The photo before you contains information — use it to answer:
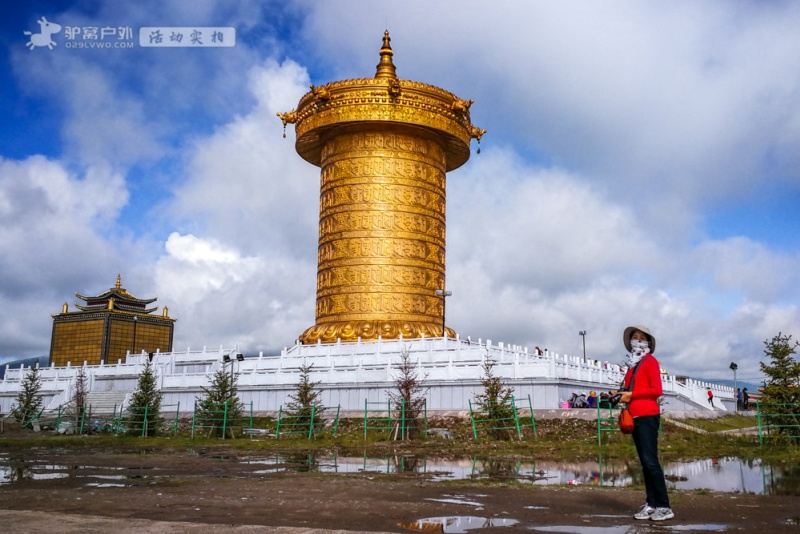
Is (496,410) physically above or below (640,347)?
below

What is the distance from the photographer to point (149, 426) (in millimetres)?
23875

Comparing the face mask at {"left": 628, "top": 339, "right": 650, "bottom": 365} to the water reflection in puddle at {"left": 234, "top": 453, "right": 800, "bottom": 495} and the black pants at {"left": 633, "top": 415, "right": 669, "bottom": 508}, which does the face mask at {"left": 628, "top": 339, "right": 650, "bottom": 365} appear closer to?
the black pants at {"left": 633, "top": 415, "right": 669, "bottom": 508}

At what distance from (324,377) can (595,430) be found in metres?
10.5

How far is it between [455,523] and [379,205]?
30098mm

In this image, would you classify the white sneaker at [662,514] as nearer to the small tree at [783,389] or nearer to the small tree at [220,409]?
the small tree at [783,389]

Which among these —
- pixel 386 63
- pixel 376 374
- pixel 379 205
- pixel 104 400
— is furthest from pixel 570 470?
pixel 386 63

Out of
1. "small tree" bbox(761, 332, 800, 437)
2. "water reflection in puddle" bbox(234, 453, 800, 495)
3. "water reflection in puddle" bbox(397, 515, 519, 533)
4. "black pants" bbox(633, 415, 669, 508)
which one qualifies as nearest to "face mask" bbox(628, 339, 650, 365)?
"black pants" bbox(633, 415, 669, 508)

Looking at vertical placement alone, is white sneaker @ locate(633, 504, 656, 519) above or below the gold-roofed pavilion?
below

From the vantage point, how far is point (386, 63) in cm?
3891

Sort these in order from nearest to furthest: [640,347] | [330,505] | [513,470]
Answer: [640,347], [330,505], [513,470]

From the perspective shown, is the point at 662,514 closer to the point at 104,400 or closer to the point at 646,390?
the point at 646,390

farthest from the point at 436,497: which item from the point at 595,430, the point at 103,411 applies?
the point at 103,411

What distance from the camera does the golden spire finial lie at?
38344 millimetres

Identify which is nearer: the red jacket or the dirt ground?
the dirt ground
